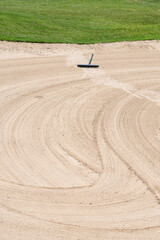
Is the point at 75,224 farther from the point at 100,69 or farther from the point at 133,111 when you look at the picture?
the point at 100,69

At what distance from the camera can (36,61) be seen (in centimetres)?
2202

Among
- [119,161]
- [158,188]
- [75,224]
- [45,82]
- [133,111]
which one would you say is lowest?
[75,224]

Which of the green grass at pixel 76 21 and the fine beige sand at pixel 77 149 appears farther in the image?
the green grass at pixel 76 21

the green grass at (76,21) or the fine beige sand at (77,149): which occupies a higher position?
the green grass at (76,21)

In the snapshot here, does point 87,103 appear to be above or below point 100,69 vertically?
below

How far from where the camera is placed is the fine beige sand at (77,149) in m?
9.75

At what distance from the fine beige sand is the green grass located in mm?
3967

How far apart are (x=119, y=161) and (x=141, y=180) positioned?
1.22 metres

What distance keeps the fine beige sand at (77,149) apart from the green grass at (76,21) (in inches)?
156

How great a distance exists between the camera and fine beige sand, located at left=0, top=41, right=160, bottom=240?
32.0ft

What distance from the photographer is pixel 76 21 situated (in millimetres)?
30469

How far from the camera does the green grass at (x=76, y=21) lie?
26.0m

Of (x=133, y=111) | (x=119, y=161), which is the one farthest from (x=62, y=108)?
(x=119, y=161)

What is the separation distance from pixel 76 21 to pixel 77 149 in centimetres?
1984
